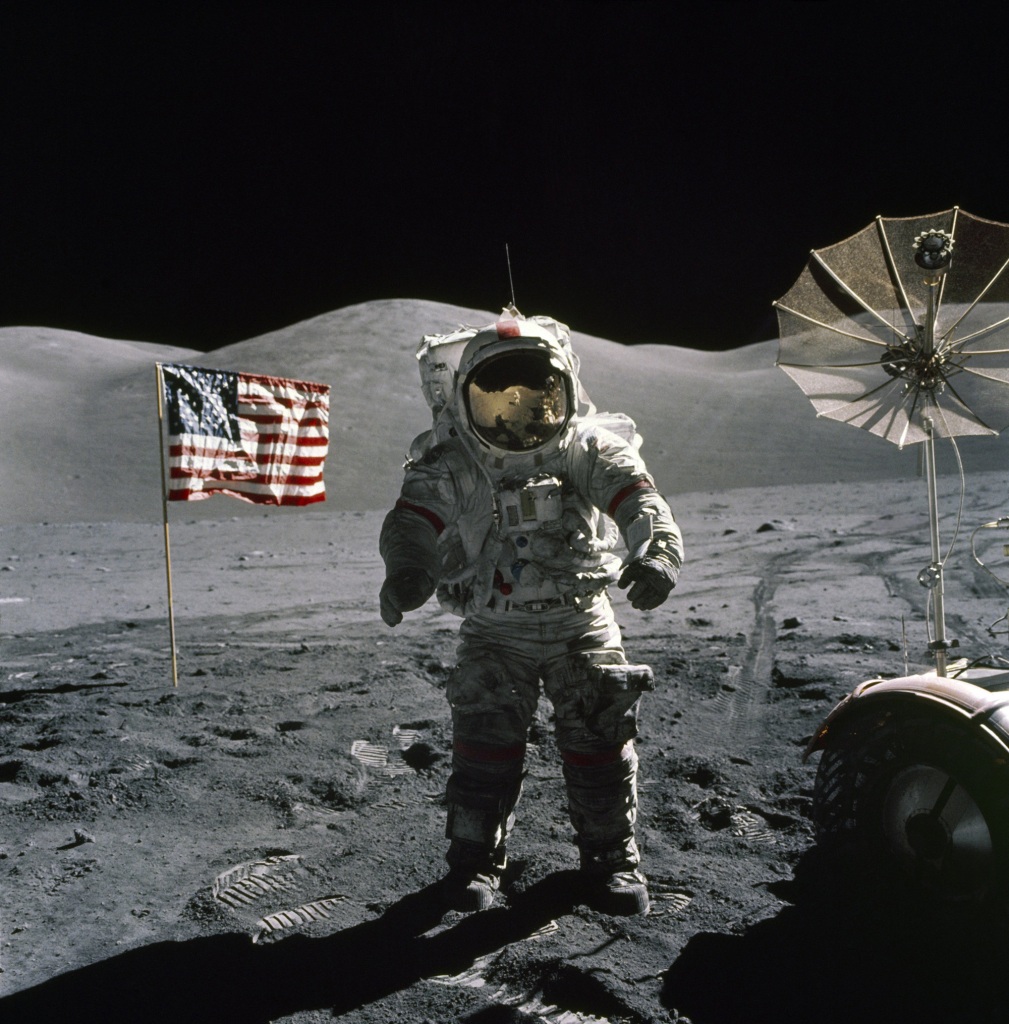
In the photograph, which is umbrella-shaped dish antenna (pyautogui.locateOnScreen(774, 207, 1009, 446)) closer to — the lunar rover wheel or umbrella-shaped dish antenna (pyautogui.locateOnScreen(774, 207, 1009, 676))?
umbrella-shaped dish antenna (pyautogui.locateOnScreen(774, 207, 1009, 676))

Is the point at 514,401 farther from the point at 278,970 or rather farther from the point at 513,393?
the point at 278,970

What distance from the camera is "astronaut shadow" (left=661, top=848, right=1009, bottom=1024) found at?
1.75 meters

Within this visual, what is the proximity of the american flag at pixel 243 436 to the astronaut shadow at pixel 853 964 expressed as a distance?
3164 mm

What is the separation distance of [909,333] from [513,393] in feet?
3.20

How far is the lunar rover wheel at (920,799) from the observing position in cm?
Answer: 175

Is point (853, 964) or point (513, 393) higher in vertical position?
point (513, 393)

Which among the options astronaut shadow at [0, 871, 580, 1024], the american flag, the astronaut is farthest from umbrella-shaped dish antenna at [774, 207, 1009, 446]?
the american flag

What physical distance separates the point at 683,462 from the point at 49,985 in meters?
11.5

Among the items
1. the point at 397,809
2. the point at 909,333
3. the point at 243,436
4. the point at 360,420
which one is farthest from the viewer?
the point at 360,420

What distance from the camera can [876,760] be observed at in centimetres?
198

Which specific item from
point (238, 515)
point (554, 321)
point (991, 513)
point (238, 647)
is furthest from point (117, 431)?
point (554, 321)

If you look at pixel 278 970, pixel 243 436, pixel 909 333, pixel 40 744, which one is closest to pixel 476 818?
pixel 278 970

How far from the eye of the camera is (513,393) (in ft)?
7.57

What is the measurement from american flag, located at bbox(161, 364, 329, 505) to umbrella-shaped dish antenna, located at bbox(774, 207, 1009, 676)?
2820mm
